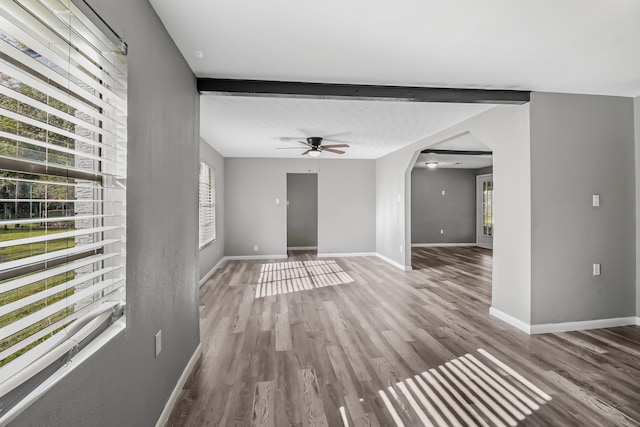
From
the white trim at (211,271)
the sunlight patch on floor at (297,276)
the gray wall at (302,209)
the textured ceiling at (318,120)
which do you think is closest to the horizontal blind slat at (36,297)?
the textured ceiling at (318,120)

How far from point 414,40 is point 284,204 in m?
5.54

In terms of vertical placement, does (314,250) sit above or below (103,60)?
below

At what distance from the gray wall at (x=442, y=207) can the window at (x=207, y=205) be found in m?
5.86

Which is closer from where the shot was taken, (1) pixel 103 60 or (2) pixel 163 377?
(1) pixel 103 60

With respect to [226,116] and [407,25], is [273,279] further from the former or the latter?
[407,25]

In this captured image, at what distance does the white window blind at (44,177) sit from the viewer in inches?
33.9

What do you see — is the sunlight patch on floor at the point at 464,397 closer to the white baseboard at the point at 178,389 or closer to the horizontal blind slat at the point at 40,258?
the white baseboard at the point at 178,389

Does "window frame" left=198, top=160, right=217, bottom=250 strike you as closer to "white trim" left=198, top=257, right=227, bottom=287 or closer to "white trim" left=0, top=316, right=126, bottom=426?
"white trim" left=198, top=257, right=227, bottom=287

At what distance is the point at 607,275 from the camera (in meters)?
3.39

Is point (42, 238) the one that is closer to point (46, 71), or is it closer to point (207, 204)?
point (46, 71)

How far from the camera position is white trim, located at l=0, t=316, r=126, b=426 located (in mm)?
836

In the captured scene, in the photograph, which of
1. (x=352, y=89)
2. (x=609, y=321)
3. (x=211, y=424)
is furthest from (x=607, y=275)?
(x=211, y=424)

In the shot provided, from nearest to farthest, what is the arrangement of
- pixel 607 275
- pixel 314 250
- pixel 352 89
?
1. pixel 352 89
2. pixel 607 275
3. pixel 314 250

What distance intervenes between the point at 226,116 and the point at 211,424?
10.7 feet
